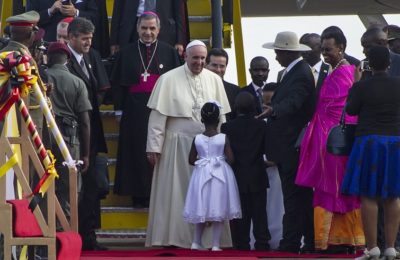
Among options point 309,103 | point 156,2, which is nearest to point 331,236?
point 309,103

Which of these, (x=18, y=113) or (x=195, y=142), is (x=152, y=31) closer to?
(x=195, y=142)

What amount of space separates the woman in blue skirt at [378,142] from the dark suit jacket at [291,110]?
1.18m

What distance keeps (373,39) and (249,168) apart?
1.68 metres

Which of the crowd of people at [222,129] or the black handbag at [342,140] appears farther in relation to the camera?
the black handbag at [342,140]

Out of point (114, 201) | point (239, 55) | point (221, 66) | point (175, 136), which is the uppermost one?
point (239, 55)

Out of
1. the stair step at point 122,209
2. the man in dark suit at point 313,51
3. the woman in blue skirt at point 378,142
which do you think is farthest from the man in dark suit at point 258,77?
the woman in blue skirt at point 378,142

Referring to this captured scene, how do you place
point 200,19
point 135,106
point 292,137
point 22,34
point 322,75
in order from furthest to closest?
point 200,19
point 135,106
point 292,137
point 322,75
point 22,34

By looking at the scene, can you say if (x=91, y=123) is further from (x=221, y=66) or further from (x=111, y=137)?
(x=221, y=66)

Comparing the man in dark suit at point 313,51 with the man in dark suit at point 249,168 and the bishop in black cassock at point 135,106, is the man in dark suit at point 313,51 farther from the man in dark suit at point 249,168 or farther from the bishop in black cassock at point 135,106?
the bishop in black cassock at point 135,106

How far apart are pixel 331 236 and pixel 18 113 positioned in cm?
348

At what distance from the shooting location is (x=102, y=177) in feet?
39.1

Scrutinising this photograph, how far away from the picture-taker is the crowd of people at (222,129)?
10.5 m

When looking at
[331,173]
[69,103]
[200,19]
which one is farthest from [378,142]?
[200,19]

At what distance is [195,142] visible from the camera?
1196 centimetres
